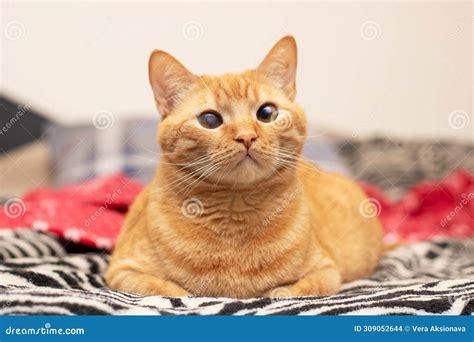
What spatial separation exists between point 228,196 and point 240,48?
1.82 feet

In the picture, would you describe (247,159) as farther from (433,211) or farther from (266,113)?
(433,211)

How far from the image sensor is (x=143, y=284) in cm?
122

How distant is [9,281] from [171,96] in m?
0.59

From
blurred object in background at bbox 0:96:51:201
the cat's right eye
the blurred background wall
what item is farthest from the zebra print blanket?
the blurred background wall

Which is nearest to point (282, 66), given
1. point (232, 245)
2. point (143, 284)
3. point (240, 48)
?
point (240, 48)

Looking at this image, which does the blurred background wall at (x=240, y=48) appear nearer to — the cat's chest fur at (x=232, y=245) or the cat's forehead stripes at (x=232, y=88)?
the cat's forehead stripes at (x=232, y=88)

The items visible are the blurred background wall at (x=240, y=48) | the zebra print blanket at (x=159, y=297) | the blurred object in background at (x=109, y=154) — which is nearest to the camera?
the zebra print blanket at (x=159, y=297)

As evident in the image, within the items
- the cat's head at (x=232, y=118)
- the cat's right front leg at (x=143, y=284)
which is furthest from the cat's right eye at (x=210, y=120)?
the cat's right front leg at (x=143, y=284)

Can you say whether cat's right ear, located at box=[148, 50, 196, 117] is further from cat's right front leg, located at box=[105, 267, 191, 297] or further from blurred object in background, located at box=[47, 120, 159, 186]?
blurred object in background, located at box=[47, 120, 159, 186]

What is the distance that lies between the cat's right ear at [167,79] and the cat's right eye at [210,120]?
0.12 meters

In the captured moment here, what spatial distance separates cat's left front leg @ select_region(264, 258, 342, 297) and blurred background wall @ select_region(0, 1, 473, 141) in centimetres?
55

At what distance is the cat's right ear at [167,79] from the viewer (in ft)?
4.17
